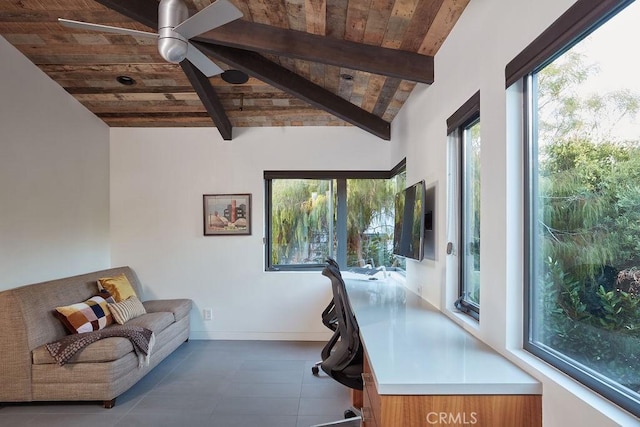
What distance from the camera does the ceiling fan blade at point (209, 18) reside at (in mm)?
2037

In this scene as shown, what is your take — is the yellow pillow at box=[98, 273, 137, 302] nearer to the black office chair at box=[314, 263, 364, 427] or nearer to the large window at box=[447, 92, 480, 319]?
the black office chair at box=[314, 263, 364, 427]

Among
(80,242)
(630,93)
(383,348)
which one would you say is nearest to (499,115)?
Result: (630,93)

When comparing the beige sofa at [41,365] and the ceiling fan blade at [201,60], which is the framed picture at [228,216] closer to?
the beige sofa at [41,365]

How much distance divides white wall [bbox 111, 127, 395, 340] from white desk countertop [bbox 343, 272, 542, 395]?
7.03 feet

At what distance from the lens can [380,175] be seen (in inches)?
189

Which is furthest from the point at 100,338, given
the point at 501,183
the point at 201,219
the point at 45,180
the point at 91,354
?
the point at 501,183

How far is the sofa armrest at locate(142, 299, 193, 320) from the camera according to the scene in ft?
13.8

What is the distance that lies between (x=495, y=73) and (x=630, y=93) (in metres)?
0.84

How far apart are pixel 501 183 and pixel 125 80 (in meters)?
3.65

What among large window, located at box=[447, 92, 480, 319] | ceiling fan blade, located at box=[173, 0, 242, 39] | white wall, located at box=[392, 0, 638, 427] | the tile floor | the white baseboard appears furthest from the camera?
the white baseboard

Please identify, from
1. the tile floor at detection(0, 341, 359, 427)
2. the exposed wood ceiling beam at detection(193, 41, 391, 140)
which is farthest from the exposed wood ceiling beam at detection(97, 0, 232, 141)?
the tile floor at detection(0, 341, 359, 427)

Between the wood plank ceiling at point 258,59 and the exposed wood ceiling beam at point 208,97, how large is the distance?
0.04 ft

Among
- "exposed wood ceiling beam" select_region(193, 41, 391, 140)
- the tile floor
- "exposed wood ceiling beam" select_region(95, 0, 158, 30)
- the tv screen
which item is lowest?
the tile floor

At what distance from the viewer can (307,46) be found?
287cm
